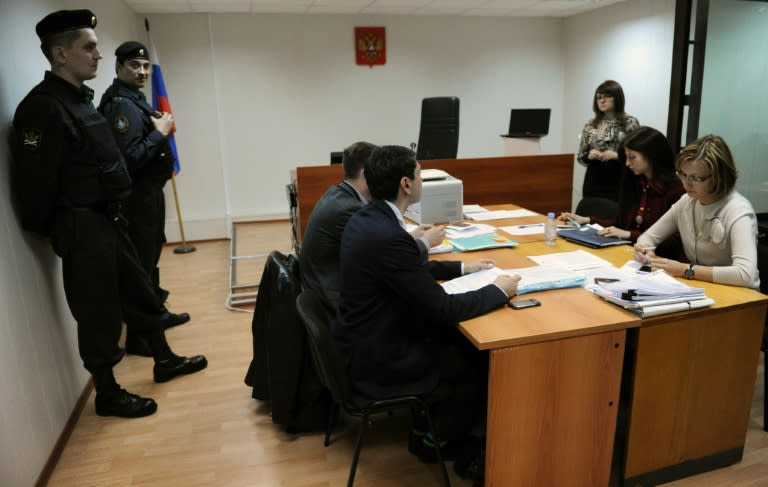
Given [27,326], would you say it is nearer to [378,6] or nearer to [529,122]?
[529,122]

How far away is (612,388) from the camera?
1.79 metres

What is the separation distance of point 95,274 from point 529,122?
157 inches

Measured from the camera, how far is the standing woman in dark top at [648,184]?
250cm

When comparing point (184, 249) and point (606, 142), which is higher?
point (606, 142)

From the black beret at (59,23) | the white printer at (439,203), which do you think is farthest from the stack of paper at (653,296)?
the black beret at (59,23)

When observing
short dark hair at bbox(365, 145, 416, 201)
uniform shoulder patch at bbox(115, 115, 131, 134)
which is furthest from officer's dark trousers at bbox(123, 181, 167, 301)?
short dark hair at bbox(365, 145, 416, 201)

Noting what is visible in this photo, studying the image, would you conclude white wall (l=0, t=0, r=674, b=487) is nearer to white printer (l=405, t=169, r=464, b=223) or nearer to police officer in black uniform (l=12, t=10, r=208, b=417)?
police officer in black uniform (l=12, t=10, r=208, b=417)

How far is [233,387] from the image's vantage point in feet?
9.18

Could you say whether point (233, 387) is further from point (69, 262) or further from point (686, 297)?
point (686, 297)

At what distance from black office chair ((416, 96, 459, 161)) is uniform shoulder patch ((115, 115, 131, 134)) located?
269 centimetres

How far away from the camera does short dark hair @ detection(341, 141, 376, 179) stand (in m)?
2.26

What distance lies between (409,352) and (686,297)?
943 mm

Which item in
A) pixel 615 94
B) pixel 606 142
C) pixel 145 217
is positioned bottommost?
pixel 145 217

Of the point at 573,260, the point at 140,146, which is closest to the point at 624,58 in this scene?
the point at 573,260
